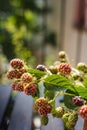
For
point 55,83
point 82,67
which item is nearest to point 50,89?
point 55,83

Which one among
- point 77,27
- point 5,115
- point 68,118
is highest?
point 68,118

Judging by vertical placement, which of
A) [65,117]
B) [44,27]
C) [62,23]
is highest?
[65,117]

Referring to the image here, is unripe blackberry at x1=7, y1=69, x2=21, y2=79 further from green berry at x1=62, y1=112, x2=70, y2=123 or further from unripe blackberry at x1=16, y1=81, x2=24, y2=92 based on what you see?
green berry at x1=62, y1=112, x2=70, y2=123

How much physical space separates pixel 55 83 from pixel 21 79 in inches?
3.1

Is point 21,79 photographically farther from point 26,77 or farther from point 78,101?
point 78,101

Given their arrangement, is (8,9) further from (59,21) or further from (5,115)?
(5,115)

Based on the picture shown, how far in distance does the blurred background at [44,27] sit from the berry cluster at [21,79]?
2924mm

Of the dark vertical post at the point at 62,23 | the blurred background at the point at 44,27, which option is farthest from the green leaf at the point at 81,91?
the dark vertical post at the point at 62,23

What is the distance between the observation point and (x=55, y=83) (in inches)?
35.2

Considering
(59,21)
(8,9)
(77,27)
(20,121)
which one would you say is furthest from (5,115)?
(59,21)

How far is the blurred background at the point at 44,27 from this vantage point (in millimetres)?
4270

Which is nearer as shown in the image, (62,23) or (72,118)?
(72,118)

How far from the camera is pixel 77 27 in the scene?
168 inches

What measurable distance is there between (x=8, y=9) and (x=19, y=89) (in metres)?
3.73
